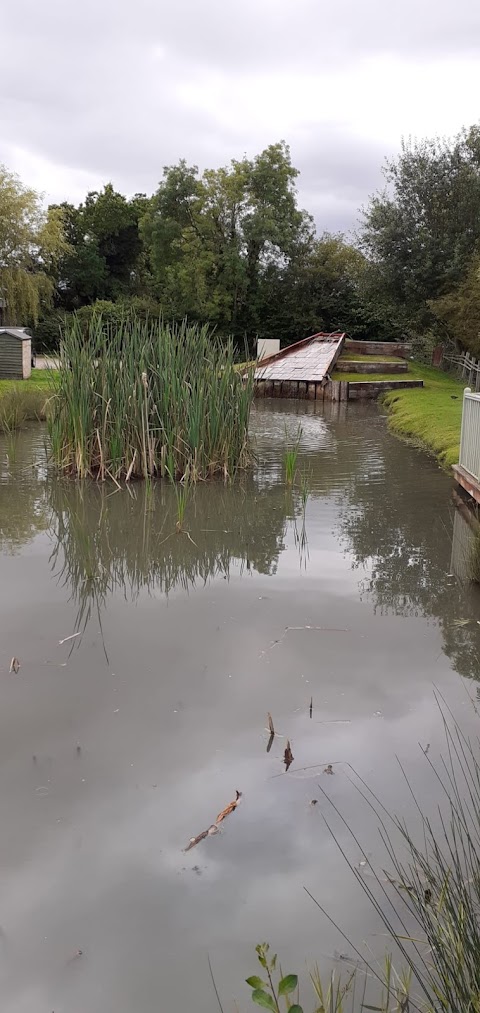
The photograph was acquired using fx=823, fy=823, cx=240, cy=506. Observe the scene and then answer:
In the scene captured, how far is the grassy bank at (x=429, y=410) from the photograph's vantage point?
12193 mm

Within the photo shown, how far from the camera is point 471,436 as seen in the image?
28.0ft

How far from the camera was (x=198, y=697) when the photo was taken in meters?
3.80

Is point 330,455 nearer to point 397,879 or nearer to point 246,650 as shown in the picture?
point 246,650

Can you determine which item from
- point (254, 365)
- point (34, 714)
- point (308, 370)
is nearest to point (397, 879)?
point (34, 714)

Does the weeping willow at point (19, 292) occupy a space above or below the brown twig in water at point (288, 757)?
above

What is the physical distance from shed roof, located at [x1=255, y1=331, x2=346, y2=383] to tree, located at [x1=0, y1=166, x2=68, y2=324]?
8.26m

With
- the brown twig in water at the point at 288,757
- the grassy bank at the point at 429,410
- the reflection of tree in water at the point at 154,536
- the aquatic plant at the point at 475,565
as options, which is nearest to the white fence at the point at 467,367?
the grassy bank at the point at 429,410

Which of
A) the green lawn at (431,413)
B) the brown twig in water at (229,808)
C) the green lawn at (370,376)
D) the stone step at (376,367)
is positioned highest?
the stone step at (376,367)

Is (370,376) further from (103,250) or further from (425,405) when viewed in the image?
(103,250)

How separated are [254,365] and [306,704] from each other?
21.0 feet

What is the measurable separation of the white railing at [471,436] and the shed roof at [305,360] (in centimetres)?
1342

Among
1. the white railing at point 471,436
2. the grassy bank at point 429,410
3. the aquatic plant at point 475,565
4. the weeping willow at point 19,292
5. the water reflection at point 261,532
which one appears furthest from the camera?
the weeping willow at point 19,292

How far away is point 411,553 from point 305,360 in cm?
1893

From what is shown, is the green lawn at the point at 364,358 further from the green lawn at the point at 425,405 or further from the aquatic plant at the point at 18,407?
the aquatic plant at the point at 18,407
